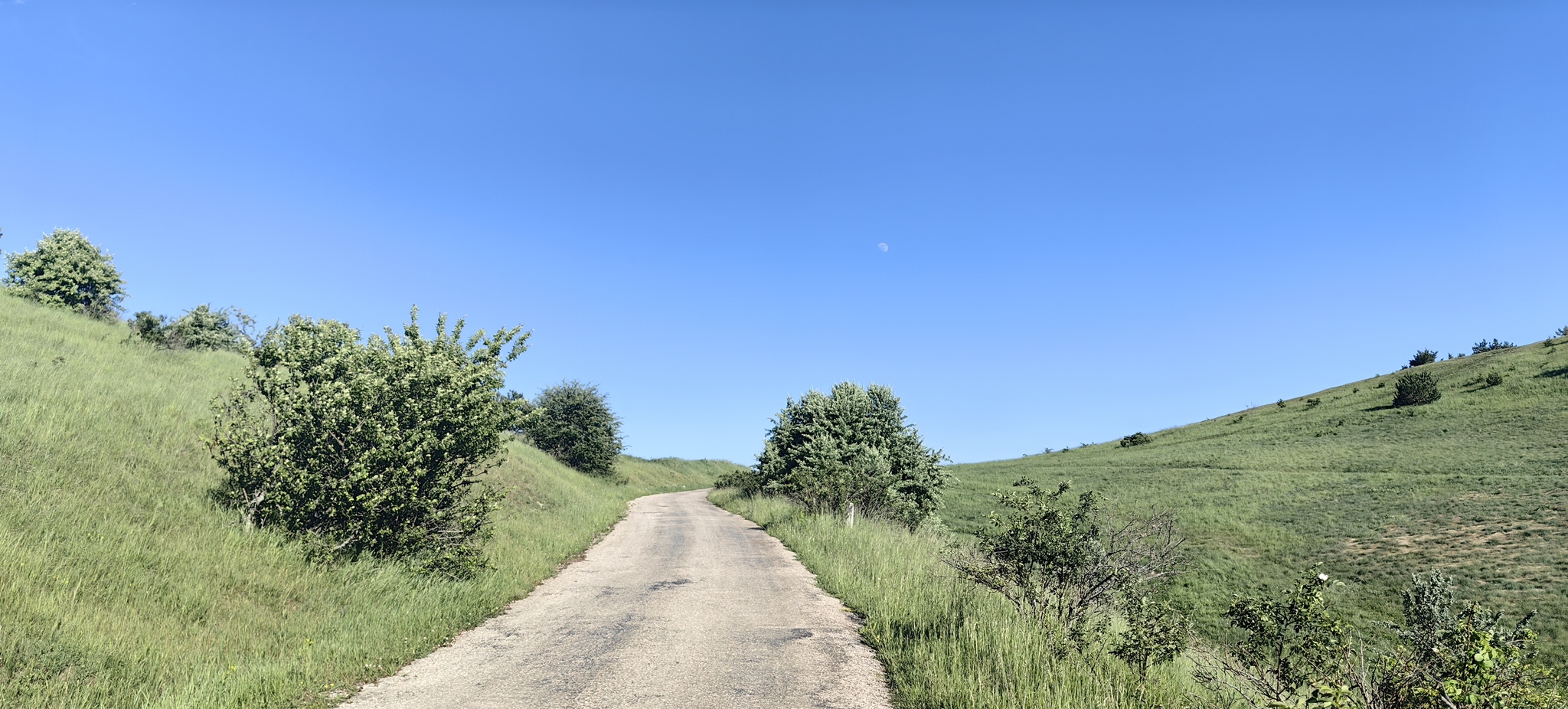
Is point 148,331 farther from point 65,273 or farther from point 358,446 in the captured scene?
point 65,273

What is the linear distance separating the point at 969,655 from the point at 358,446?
9619mm

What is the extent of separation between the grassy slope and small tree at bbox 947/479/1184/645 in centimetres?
761

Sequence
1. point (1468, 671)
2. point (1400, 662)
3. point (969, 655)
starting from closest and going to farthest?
point (1468, 671)
point (1400, 662)
point (969, 655)

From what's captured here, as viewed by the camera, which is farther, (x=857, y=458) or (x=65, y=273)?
(x=65, y=273)

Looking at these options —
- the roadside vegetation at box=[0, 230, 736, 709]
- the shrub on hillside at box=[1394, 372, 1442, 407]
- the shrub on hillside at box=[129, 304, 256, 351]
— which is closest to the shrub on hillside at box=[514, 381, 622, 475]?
the shrub on hillside at box=[129, 304, 256, 351]

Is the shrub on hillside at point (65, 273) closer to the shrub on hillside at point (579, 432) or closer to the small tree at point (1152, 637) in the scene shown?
the shrub on hillside at point (579, 432)

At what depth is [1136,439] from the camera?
74875 millimetres

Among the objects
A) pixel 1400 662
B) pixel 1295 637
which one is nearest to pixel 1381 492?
pixel 1295 637

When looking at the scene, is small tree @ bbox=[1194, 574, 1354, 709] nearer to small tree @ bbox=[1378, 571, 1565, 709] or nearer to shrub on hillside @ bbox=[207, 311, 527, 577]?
small tree @ bbox=[1378, 571, 1565, 709]

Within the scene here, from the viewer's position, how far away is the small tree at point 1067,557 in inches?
327

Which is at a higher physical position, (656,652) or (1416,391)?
(1416,391)

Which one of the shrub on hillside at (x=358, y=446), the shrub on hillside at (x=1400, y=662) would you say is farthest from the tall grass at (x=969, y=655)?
the shrub on hillside at (x=358, y=446)

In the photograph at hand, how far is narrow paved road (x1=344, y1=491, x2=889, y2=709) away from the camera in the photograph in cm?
655

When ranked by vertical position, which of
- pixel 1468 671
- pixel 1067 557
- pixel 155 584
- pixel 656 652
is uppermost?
pixel 1067 557
